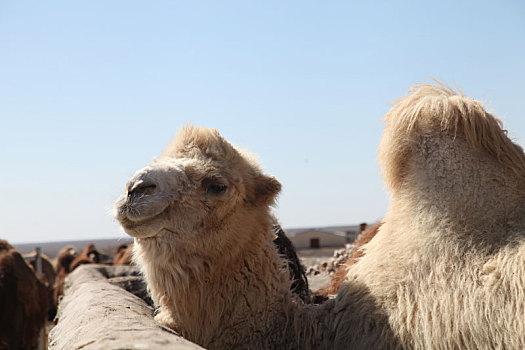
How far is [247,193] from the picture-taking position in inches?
125

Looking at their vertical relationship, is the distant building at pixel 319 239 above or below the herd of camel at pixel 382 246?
below

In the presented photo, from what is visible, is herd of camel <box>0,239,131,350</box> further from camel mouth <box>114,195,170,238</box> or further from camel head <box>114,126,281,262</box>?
camel mouth <box>114,195,170,238</box>

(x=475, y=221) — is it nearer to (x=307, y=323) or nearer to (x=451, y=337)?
(x=451, y=337)

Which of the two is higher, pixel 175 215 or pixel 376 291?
pixel 175 215

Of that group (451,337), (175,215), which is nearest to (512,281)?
(451,337)

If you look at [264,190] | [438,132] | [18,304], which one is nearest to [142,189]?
[264,190]

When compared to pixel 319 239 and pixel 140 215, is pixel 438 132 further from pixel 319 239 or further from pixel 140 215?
pixel 319 239

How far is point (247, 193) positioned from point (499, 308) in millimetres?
1399

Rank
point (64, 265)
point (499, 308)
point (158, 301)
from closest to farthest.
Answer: point (499, 308) < point (158, 301) < point (64, 265)

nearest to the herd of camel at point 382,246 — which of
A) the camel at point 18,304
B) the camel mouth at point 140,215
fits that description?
the camel mouth at point 140,215

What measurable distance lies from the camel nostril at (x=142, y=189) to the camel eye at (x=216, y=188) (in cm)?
33

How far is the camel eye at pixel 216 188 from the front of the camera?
296cm

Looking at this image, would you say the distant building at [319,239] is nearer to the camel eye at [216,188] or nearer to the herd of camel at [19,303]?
the herd of camel at [19,303]

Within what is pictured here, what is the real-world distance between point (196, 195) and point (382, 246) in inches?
41.0
